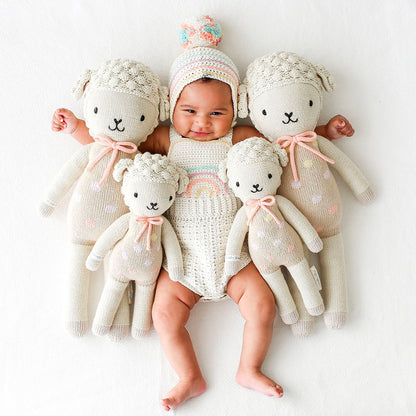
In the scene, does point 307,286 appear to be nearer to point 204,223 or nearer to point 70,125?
point 204,223

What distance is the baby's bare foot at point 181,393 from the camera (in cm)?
125

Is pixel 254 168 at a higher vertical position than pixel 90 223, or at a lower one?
higher

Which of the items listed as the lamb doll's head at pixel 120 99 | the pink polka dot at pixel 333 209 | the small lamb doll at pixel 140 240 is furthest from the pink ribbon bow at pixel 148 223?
the pink polka dot at pixel 333 209

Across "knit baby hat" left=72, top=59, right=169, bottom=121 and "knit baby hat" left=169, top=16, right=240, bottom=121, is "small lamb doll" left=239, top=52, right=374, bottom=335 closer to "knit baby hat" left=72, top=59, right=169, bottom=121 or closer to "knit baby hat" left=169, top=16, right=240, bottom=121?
"knit baby hat" left=169, top=16, right=240, bottom=121

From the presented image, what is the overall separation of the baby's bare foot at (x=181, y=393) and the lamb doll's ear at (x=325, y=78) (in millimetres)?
856

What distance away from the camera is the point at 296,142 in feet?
4.33

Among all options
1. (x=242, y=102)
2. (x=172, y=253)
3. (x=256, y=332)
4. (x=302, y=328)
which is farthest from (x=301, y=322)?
(x=242, y=102)

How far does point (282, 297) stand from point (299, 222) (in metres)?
0.20

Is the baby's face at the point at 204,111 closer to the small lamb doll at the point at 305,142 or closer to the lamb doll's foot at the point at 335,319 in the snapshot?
the small lamb doll at the point at 305,142

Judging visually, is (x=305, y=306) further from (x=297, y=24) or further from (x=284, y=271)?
(x=297, y=24)

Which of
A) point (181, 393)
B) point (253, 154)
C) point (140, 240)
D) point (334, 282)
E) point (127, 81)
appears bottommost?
point (181, 393)

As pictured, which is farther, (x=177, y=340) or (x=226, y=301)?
(x=226, y=301)

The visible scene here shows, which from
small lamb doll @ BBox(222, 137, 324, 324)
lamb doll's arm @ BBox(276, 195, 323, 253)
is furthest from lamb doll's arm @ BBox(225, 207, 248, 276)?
lamb doll's arm @ BBox(276, 195, 323, 253)

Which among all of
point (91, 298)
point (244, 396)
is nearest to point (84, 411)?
point (91, 298)
